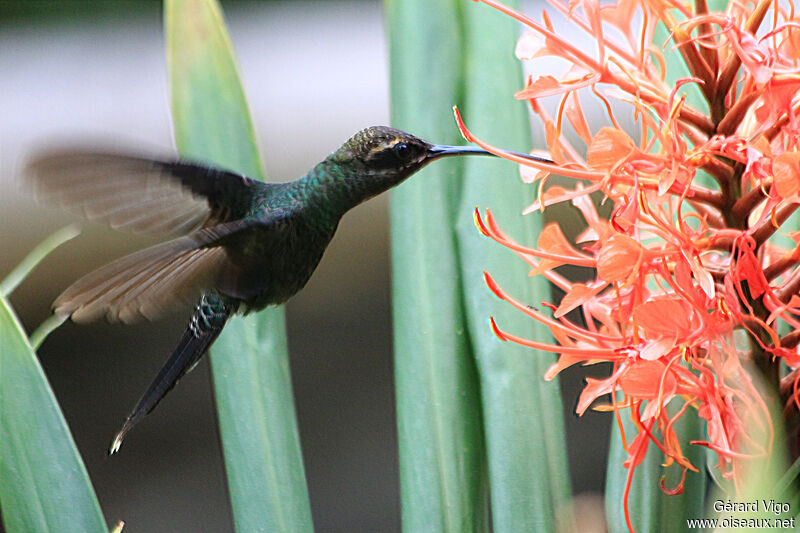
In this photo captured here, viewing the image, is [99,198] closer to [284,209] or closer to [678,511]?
[284,209]

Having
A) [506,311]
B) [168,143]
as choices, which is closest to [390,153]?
[506,311]

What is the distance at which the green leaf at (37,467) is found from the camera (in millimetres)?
372

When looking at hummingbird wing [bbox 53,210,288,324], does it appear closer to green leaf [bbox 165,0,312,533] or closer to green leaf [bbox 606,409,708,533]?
green leaf [bbox 165,0,312,533]

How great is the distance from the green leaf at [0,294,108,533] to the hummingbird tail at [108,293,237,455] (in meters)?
0.03

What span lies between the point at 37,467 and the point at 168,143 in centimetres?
54

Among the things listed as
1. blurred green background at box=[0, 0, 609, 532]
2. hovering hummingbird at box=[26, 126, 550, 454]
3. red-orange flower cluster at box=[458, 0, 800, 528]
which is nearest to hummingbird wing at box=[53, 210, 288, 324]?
hovering hummingbird at box=[26, 126, 550, 454]

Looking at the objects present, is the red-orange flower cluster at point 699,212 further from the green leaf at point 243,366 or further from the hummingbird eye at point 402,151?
the green leaf at point 243,366

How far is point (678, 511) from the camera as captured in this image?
1.35 ft

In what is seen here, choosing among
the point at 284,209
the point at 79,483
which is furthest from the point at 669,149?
the point at 79,483

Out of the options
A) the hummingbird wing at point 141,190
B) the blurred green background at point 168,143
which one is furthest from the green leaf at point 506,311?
the blurred green background at point 168,143

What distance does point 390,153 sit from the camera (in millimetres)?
348

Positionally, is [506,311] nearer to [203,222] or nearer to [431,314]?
[431,314]

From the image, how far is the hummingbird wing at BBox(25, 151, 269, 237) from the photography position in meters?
0.32

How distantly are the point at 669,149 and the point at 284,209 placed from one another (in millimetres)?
168
